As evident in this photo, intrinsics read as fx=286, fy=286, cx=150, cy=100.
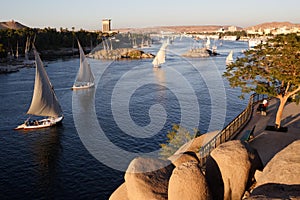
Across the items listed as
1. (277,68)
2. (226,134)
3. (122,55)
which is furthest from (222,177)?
(122,55)

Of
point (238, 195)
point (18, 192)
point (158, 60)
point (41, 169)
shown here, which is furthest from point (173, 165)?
point (158, 60)

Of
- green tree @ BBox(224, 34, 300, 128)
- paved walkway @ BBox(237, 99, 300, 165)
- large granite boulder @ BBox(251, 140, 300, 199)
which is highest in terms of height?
green tree @ BBox(224, 34, 300, 128)

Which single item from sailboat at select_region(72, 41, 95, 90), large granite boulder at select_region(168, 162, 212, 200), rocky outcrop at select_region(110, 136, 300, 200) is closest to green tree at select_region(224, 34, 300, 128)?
rocky outcrop at select_region(110, 136, 300, 200)

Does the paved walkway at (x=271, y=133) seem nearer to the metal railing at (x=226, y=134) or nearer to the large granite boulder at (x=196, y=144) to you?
the metal railing at (x=226, y=134)

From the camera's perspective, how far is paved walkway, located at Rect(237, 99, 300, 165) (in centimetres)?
1678

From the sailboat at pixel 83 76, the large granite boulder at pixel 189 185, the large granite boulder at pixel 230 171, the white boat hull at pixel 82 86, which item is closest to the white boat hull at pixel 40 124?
the white boat hull at pixel 82 86

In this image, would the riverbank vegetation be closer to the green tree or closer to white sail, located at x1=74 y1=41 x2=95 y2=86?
white sail, located at x1=74 y1=41 x2=95 y2=86

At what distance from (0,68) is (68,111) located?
53242 mm

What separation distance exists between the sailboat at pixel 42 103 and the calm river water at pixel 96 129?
1.30 metres

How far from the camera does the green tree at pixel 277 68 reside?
1912 centimetres

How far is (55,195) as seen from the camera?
2269cm

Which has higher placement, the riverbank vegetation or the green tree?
the riverbank vegetation

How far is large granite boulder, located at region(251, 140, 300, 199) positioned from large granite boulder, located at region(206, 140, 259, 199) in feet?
1.96

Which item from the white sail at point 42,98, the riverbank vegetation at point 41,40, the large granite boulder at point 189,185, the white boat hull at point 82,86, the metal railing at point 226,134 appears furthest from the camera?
the riverbank vegetation at point 41,40
